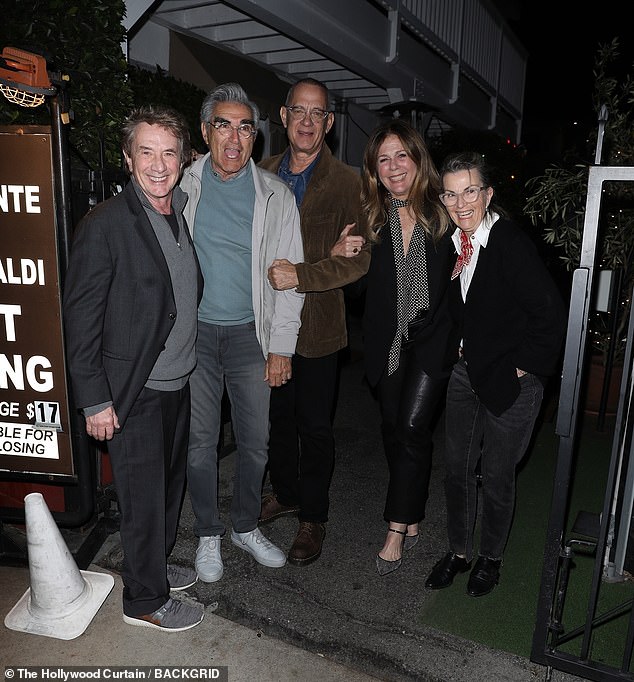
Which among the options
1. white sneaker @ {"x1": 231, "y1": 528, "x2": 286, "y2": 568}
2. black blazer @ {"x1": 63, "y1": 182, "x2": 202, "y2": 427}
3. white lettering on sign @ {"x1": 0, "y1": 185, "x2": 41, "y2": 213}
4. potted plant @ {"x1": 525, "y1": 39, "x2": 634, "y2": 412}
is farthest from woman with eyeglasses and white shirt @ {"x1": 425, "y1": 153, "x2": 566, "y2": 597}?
potted plant @ {"x1": 525, "y1": 39, "x2": 634, "y2": 412}

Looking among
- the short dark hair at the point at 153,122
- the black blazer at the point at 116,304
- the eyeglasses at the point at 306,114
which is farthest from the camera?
the eyeglasses at the point at 306,114

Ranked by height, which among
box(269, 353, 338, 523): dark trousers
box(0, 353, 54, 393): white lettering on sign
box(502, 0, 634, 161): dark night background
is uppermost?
box(502, 0, 634, 161): dark night background

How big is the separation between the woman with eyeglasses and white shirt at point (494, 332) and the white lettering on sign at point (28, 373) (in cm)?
189

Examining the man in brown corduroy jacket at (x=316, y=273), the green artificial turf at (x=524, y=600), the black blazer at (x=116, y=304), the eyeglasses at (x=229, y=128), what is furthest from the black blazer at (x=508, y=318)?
the black blazer at (x=116, y=304)

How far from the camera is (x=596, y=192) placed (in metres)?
2.08

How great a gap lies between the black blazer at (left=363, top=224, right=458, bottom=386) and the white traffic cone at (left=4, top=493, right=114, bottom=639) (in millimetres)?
1661

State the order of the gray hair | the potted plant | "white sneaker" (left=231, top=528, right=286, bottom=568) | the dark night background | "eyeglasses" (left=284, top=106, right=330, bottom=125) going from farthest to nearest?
the dark night background
the potted plant
"white sneaker" (left=231, top=528, right=286, bottom=568)
"eyeglasses" (left=284, top=106, right=330, bottom=125)
the gray hair

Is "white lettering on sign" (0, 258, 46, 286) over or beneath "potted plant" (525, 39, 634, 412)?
beneath

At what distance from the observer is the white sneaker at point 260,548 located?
10.6 ft

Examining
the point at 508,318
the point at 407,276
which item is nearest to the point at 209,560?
the point at 407,276

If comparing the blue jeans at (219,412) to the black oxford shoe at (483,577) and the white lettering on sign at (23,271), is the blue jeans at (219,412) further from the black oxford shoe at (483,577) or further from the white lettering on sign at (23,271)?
the black oxford shoe at (483,577)

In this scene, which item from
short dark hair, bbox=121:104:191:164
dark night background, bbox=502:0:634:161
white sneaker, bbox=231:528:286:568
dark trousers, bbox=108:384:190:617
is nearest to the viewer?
short dark hair, bbox=121:104:191:164

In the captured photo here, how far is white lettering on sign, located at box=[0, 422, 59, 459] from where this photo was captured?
2.88m

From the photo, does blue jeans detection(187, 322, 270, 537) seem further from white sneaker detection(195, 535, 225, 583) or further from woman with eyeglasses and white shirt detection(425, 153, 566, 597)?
woman with eyeglasses and white shirt detection(425, 153, 566, 597)
